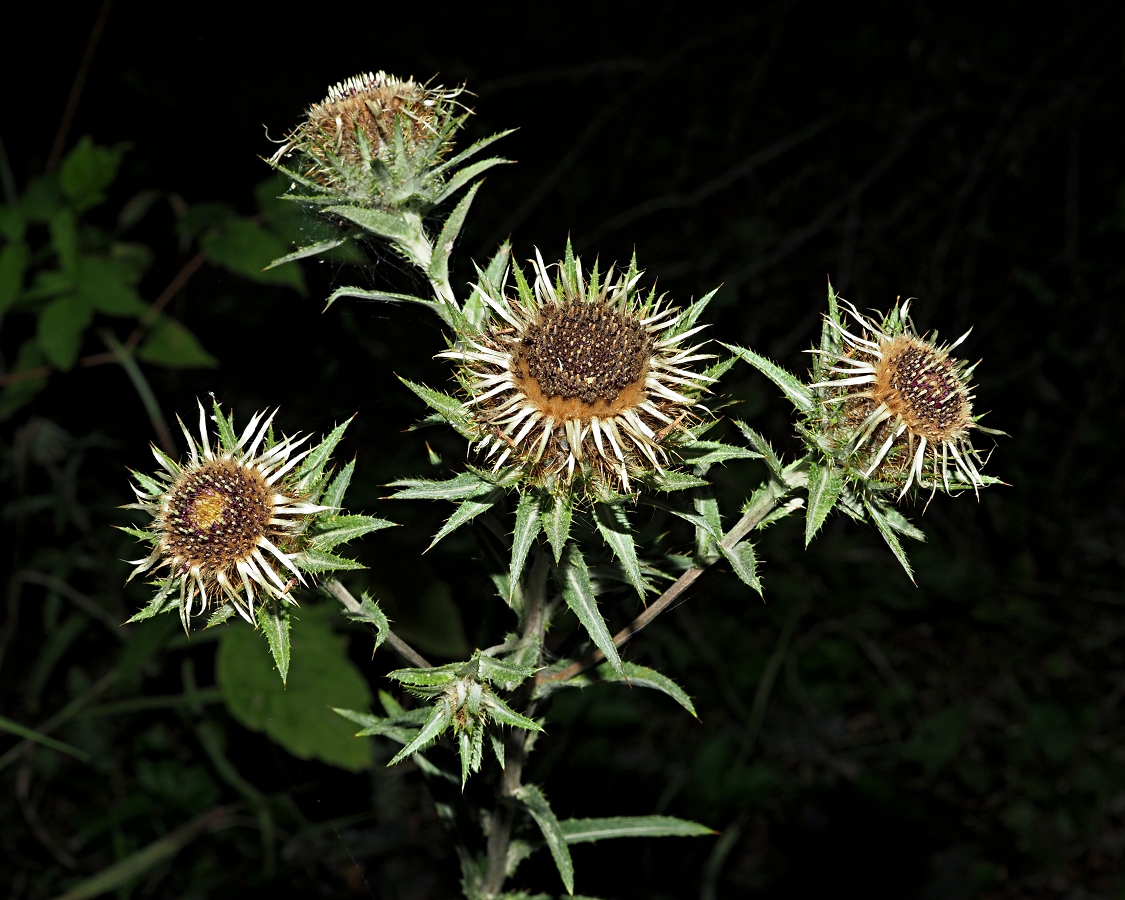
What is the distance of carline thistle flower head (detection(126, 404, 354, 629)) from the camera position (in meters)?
1.57

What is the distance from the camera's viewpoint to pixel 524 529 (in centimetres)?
149

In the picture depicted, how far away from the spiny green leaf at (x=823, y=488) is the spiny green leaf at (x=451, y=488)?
2.23ft

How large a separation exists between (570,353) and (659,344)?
0.20 m

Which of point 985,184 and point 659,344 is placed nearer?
point 659,344

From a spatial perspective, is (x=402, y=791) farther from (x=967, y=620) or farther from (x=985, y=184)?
(x=985, y=184)

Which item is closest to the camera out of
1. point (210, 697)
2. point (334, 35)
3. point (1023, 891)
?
point (210, 697)

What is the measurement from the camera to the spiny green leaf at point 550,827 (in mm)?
1715

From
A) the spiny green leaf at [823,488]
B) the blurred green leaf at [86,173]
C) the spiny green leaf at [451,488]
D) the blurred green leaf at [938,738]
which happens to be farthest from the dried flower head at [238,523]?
the blurred green leaf at [938,738]

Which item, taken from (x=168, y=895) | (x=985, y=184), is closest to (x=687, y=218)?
(x=985, y=184)

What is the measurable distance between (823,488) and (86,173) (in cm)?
386

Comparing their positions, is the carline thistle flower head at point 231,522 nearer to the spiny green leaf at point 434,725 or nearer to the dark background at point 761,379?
the spiny green leaf at point 434,725

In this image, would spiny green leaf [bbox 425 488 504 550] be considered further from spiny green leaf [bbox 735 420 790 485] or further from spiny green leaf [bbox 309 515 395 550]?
spiny green leaf [bbox 735 420 790 485]

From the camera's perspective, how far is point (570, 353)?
5.05ft

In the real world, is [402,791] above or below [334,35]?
below
